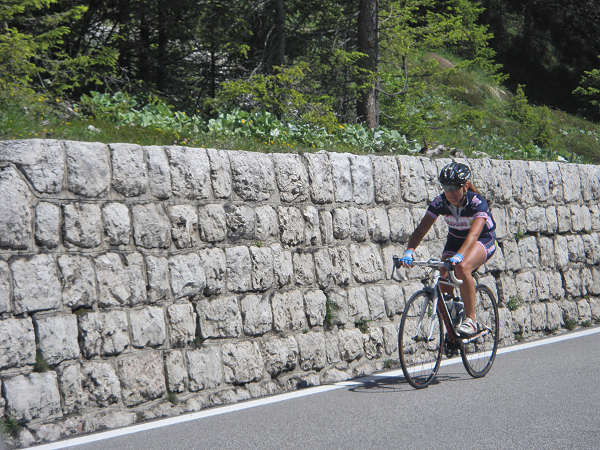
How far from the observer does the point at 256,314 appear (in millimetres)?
6934

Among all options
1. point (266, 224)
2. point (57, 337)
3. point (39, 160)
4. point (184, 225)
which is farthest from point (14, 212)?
point (266, 224)

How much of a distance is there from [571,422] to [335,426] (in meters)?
1.80

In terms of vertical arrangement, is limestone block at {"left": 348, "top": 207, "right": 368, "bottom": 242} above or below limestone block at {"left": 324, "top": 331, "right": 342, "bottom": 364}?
above

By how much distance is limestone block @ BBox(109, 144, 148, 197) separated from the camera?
19.6 feet

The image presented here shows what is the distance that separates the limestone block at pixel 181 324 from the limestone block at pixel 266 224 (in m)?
1.17

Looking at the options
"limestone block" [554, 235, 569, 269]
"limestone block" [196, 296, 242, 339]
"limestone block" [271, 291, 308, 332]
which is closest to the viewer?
"limestone block" [196, 296, 242, 339]

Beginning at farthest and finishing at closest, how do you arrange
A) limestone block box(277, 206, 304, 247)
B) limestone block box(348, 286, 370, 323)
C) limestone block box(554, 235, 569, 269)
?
limestone block box(554, 235, 569, 269)
limestone block box(348, 286, 370, 323)
limestone block box(277, 206, 304, 247)

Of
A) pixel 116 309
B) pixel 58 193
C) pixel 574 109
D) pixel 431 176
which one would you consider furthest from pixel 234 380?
pixel 574 109

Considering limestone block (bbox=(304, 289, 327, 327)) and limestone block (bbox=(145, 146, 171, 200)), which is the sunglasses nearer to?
limestone block (bbox=(304, 289, 327, 327))

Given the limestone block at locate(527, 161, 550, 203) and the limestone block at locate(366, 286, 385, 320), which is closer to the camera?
the limestone block at locate(366, 286, 385, 320)

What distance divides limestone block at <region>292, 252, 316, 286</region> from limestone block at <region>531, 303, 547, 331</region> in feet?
14.3

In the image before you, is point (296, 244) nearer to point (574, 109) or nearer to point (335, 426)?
point (335, 426)

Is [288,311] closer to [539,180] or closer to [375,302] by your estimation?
[375,302]

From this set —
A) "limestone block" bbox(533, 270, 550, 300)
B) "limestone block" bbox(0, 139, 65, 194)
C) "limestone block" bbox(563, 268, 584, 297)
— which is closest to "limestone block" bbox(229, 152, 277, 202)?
"limestone block" bbox(0, 139, 65, 194)
